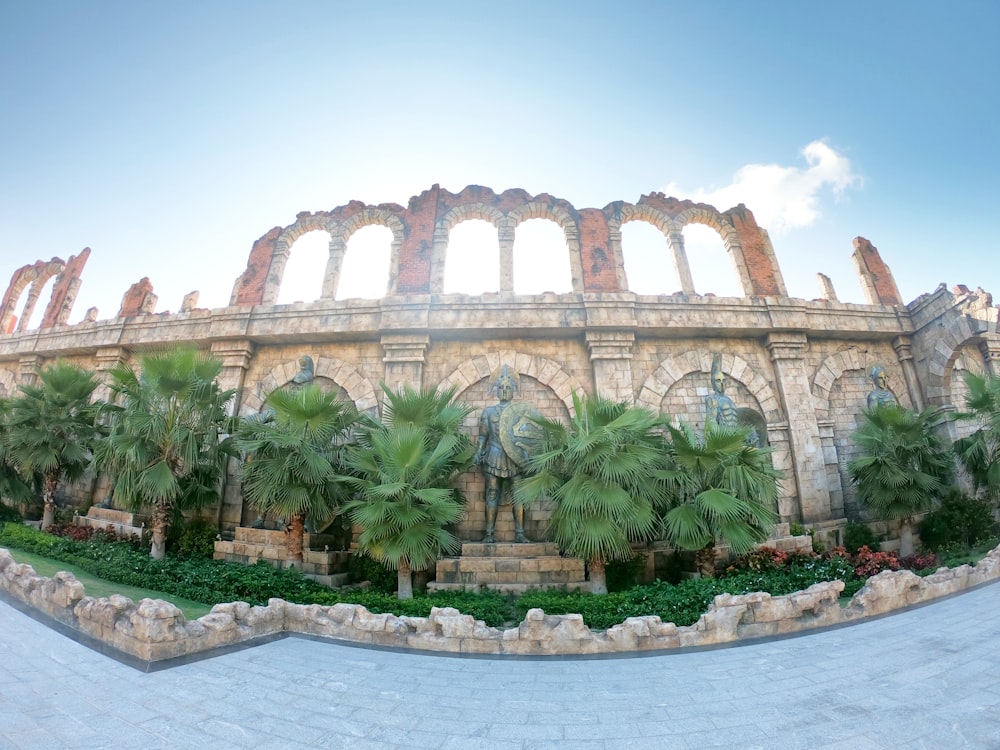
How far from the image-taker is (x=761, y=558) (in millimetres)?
7395

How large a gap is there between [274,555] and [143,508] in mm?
4209

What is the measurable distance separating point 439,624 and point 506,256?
9270 mm

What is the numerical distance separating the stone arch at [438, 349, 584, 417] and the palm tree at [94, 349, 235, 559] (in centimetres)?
479

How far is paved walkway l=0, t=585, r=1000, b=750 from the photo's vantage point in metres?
2.67

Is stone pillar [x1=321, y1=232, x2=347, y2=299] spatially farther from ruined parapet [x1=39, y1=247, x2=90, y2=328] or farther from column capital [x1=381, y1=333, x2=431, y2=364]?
ruined parapet [x1=39, y1=247, x2=90, y2=328]

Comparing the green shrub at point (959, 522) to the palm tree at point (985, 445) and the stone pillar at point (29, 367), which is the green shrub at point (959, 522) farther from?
the stone pillar at point (29, 367)

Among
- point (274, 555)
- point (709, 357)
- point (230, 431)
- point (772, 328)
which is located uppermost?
point (772, 328)

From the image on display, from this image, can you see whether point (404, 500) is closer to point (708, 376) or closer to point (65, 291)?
point (708, 376)

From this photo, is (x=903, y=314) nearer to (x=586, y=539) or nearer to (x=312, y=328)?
(x=586, y=539)

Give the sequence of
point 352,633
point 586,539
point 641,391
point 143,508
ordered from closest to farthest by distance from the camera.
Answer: point 352,633
point 586,539
point 143,508
point 641,391

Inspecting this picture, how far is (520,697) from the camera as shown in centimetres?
344

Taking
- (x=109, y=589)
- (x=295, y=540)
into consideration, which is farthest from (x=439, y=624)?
(x=109, y=589)

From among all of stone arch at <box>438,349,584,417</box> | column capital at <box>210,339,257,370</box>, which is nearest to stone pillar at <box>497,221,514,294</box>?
stone arch at <box>438,349,584,417</box>

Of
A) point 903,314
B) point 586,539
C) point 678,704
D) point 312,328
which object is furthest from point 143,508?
point 903,314
